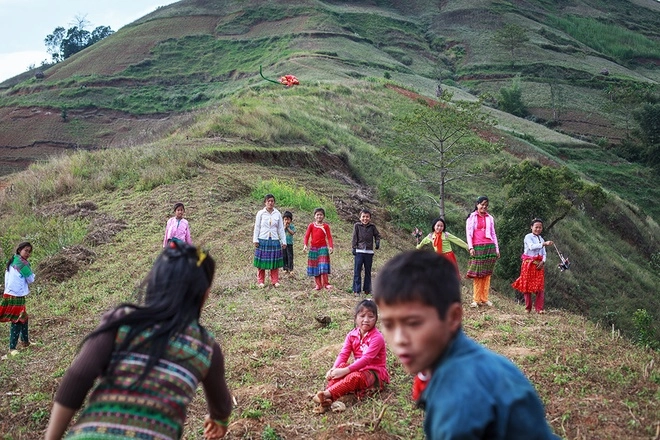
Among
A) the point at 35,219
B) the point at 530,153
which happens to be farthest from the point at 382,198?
the point at 530,153

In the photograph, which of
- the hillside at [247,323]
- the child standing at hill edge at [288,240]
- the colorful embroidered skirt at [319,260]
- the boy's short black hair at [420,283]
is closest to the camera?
the boy's short black hair at [420,283]

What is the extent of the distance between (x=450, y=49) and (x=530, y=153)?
48.8m

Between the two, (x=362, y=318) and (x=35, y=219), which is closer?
(x=362, y=318)

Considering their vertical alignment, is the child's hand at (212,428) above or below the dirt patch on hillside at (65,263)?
above

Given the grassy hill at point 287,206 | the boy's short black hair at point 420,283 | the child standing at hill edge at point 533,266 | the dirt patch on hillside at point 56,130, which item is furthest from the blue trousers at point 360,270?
the dirt patch on hillside at point 56,130

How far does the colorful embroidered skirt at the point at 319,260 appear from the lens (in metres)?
10.9

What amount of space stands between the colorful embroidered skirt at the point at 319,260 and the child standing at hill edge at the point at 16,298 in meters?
4.38

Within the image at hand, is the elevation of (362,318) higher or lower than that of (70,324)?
higher

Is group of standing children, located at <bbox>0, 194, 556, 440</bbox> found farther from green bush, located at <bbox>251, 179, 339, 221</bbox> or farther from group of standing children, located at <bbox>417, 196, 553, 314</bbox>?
green bush, located at <bbox>251, 179, 339, 221</bbox>

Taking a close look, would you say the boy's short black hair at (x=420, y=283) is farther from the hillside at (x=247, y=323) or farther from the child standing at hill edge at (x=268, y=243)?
the child standing at hill edge at (x=268, y=243)

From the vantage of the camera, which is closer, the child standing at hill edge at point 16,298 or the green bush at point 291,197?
the child standing at hill edge at point 16,298

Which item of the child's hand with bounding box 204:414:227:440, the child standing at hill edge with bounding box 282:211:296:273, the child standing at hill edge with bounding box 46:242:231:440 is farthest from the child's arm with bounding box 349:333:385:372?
the child standing at hill edge with bounding box 282:211:296:273

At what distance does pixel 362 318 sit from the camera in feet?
18.2

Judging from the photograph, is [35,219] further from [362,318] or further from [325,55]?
[325,55]
